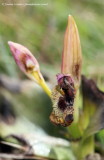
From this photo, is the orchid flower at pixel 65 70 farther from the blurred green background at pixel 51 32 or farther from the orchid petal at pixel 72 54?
the blurred green background at pixel 51 32

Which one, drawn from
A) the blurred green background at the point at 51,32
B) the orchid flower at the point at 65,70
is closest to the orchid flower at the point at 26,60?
the orchid flower at the point at 65,70

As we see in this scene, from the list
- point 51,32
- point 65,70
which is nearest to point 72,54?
point 65,70

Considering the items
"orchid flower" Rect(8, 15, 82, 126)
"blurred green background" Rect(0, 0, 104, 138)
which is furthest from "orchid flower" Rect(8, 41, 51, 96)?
"blurred green background" Rect(0, 0, 104, 138)

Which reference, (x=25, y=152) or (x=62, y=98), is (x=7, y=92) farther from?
(x=62, y=98)

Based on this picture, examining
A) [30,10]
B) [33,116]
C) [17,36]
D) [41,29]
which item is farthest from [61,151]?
[30,10]

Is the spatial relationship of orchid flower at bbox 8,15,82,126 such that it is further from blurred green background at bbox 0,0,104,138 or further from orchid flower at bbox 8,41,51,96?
blurred green background at bbox 0,0,104,138

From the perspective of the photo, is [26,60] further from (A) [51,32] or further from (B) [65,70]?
(A) [51,32]
